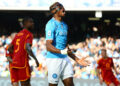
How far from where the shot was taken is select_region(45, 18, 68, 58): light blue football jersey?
543 centimetres

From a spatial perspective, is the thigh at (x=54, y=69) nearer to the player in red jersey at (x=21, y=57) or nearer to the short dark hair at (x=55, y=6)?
the short dark hair at (x=55, y=6)

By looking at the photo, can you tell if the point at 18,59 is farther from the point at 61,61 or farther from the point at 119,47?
the point at 119,47

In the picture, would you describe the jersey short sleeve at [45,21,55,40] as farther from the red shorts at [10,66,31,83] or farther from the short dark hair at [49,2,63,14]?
the red shorts at [10,66,31,83]

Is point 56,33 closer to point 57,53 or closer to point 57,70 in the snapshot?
point 57,53

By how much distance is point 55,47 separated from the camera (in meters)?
5.47

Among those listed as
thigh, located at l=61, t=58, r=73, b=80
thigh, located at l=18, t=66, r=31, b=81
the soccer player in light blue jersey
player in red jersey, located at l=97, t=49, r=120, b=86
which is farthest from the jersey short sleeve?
player in red jersey, located at l=97, t=49, r=120, b=86

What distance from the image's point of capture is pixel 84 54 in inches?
627

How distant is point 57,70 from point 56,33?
0.64 m

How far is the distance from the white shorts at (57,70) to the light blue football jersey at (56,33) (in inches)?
3.4

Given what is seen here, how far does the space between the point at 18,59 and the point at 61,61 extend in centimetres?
160

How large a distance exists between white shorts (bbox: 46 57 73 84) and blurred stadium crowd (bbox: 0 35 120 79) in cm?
890

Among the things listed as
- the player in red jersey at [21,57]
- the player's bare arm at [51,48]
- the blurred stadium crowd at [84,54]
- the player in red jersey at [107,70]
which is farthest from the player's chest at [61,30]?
the blurred stadium crowd at [84,54]

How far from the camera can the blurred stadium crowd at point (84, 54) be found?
583 inches

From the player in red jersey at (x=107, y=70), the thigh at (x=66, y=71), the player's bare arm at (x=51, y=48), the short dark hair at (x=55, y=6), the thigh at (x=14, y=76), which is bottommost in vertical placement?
the player in red jersey at (x=107, y=70)
